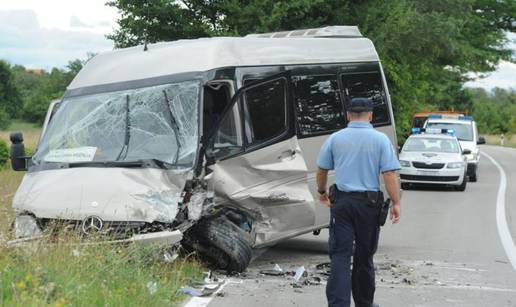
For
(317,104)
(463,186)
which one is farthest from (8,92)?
(317,104)

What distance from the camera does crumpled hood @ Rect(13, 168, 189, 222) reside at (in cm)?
718

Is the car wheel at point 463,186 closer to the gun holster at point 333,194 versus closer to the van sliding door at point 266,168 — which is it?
the van sliding door at point 266,168

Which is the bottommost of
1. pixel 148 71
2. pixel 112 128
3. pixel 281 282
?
pixel 281 282

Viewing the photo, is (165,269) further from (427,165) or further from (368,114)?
(427,165)

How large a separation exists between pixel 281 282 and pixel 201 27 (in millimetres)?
13145

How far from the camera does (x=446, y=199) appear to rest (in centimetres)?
1869

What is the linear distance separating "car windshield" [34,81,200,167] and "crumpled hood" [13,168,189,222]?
0.26 metres

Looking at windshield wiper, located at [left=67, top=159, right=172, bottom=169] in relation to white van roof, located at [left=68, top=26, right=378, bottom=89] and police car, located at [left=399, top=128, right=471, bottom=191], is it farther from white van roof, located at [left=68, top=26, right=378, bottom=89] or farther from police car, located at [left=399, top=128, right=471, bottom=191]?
police car, located at [left=399, top=128, right=471, bottom=191]

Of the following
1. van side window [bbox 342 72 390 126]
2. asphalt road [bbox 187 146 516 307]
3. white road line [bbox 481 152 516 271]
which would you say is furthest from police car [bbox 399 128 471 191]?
van side window [bbox 342 72 390 126]

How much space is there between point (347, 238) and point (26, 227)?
10.5 ft

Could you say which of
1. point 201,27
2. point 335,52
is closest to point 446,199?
point 201,27

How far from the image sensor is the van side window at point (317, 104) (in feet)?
30.6

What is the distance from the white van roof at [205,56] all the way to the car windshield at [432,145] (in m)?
11.6

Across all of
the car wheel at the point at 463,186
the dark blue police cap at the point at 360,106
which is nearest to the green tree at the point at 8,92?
the car wheel at the point at 463,186
